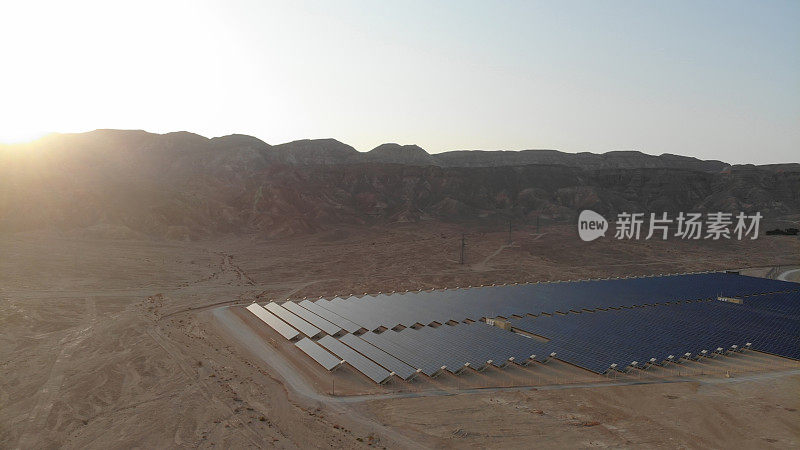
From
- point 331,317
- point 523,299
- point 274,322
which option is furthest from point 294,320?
point 523,299

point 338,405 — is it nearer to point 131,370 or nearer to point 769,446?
point 131,370

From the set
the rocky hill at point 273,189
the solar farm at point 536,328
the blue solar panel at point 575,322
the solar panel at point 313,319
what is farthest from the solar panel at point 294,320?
the rocky hill at point 273,189

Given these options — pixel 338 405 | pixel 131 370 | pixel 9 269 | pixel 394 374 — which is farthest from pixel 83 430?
pixel 9 269

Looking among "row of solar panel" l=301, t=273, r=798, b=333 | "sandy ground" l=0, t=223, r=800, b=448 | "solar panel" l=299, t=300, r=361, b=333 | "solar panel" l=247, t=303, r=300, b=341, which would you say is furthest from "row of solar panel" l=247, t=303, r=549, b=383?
"sandy ground" l=0, t=223, r=800, b=448

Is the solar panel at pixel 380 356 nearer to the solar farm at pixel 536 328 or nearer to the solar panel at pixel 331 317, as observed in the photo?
the solar farm at pixel 536 328

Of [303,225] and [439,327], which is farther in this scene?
[303,225]

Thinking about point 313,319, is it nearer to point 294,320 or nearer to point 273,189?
point 294,320
